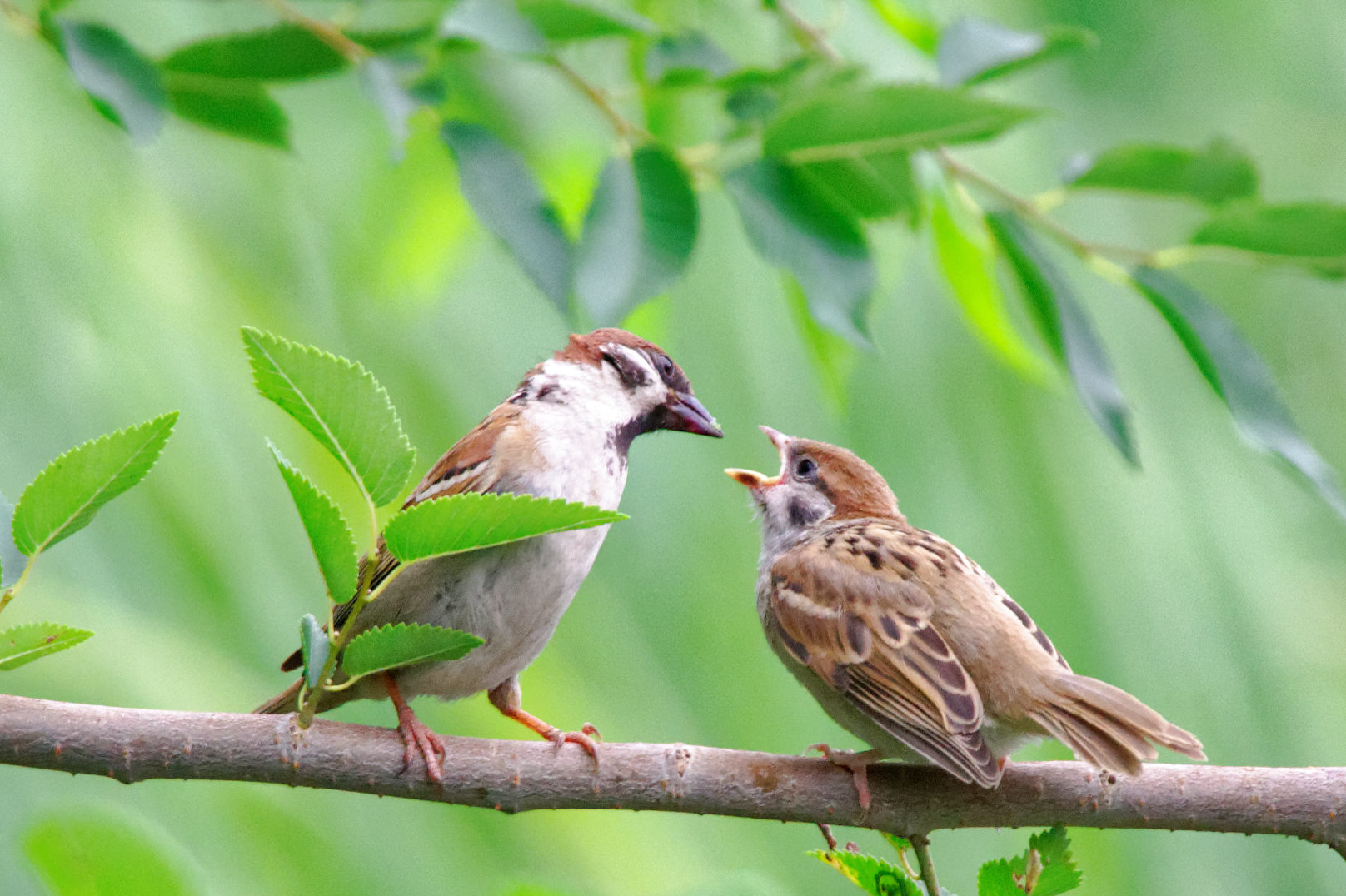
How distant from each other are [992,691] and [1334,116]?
12.5 ft

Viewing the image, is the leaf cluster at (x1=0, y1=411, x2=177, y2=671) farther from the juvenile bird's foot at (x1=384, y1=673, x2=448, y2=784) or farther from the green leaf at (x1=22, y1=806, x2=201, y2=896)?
the juvenile bird's foot at (x1=384, y1=673, x2=448, y2=784)

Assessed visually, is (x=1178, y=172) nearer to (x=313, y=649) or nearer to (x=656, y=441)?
(x=313, y=649)

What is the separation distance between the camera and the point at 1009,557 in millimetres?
3527

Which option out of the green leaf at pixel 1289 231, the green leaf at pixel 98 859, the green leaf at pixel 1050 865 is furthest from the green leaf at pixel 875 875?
the green leaf at pixel 1289 231

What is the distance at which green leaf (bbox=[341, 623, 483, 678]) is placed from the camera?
113cm

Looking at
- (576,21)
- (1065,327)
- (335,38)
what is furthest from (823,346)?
(335,38)

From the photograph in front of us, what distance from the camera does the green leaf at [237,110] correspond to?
71.3 inches

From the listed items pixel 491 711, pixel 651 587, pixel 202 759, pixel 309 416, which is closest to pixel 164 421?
pixel 309 416

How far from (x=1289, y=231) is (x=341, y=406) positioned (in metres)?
1.26

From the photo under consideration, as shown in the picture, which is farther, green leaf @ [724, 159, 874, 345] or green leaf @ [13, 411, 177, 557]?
green leaf @ [724, 159, 874, 345]

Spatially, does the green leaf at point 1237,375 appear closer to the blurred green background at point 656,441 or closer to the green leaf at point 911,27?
the green leaf at point 911,27

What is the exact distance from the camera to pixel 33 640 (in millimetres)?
1105

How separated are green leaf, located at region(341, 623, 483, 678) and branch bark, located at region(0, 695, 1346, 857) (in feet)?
0.94

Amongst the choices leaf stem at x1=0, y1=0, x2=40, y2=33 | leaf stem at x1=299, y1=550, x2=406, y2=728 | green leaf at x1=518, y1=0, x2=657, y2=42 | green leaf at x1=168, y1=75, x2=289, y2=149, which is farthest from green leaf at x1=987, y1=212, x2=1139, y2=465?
leaf stem at x1=0, y1=0, x2=40, y2=33
